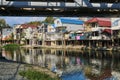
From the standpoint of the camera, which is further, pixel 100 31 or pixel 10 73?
pixel 100 31

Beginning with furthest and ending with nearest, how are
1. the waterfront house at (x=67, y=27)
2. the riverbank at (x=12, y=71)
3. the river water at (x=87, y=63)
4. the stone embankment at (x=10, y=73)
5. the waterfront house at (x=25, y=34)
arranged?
the waterfront house at (x=25, y=34) < the waterfront house at (x=67, y=27) < the river water at (x=87, y=63) < the riverbank at (x=12, y=71) < the stone embankment at (x=10, y=73)

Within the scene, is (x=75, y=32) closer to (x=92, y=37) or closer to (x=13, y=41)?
(x=92, y=37)

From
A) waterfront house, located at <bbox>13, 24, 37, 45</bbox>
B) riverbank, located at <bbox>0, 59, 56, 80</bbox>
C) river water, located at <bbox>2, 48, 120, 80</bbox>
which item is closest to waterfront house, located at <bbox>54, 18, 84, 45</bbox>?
waterfront house, located at <bbox>13, 24, 37, 45</bbox>

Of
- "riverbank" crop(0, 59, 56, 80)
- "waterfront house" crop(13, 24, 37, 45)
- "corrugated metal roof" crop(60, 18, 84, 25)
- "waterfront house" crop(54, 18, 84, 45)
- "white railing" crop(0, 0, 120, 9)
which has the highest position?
"white railing" crop(0, 0, 120, 9)

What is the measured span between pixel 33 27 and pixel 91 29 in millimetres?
48218

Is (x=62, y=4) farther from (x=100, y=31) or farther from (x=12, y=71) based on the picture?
(x=100, y=31)

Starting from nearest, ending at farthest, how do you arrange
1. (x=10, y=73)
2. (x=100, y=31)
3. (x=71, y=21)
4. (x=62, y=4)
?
(x=62, y=4), (x=10, y=73), (x=100, y=31), (x=71, y=21)

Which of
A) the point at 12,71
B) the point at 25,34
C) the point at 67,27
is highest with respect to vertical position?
the point at 12,71

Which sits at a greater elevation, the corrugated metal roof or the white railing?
the white railing

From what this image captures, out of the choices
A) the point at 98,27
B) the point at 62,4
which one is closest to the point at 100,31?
the point at 98,27

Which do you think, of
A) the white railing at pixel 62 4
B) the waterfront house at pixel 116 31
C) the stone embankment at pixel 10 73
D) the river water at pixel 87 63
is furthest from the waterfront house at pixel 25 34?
the white railing at pixel 62 4

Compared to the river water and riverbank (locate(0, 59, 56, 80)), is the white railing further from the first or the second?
the river water

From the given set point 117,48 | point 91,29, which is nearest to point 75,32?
point 91,29

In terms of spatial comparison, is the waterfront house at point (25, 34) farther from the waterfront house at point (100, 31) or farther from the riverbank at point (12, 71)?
the riverbank at point (12, 71)
